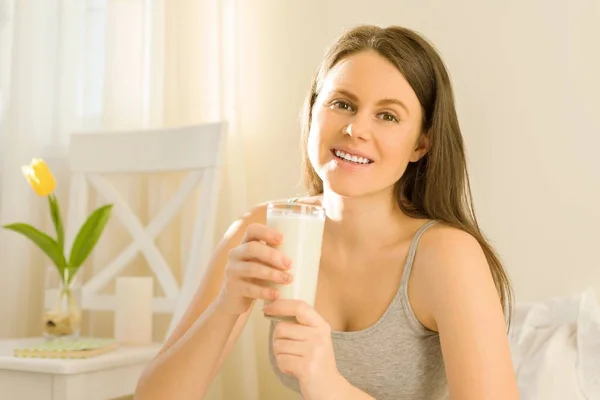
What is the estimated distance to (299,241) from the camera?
3.72ft

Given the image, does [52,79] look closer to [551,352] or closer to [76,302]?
[76,302]

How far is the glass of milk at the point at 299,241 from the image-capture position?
1135mm

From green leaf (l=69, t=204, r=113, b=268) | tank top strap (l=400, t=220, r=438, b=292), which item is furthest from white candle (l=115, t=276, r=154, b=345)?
tank top strap (l=400, t=220, r=438, b=292)

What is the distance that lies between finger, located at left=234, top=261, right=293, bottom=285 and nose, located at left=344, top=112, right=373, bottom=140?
337 mm

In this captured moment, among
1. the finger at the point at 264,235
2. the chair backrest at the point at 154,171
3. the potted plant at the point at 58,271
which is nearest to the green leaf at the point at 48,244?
the potted plant at the point at 58,271

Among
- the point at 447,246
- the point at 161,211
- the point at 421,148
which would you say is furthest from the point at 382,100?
the point at 161,211

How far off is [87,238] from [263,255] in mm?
1284

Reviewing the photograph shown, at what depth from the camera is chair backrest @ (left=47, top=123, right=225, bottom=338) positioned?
2465mm

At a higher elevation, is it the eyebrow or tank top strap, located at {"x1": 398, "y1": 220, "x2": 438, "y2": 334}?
the eyebrow

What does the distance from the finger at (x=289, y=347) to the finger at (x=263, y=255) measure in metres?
0.11

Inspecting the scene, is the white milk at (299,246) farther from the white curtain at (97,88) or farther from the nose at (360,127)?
the white curtain at (97,88)

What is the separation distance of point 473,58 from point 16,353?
145 cm

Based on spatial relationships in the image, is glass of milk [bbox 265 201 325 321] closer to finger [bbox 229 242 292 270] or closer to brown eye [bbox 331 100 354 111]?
finger [bbox 229 242 292 270]

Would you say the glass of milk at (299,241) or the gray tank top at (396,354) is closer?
the glass of milk at (299,241)
